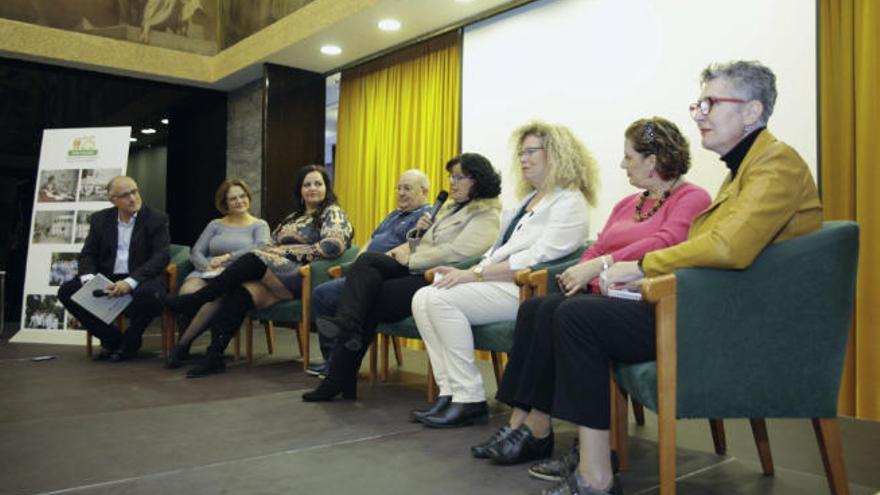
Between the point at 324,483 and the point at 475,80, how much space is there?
3.85 meters

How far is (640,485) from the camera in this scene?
6.90 ft

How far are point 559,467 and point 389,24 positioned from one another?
166 inches

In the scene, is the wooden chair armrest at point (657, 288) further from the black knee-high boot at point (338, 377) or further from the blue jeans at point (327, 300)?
the blue jeans at point (327, 300)

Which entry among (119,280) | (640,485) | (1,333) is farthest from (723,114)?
(1,333)

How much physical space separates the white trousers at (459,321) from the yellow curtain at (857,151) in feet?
5.37

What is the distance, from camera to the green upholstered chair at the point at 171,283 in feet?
15.6

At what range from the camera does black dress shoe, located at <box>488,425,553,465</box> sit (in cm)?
223

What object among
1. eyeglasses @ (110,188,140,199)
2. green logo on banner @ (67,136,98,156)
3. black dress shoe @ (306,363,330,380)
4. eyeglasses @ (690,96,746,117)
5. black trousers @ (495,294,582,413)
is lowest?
black dress shoe @ (306,363,330,380)

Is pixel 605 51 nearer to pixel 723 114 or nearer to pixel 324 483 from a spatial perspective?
pixel 723 114

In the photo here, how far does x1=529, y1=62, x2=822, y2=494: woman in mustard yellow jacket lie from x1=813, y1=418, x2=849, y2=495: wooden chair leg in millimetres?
518

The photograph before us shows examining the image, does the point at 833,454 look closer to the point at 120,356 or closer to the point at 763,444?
the point at 763,444

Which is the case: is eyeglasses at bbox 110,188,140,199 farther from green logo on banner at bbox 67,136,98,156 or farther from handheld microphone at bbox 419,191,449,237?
handheld microphone at bbox 419,191,449,237

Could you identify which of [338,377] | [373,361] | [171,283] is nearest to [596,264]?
[338,377]

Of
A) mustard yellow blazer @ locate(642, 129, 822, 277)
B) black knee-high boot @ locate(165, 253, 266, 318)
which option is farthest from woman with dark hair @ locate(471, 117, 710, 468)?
black knee-high boot @ locate(165, 253, 266, 318)
